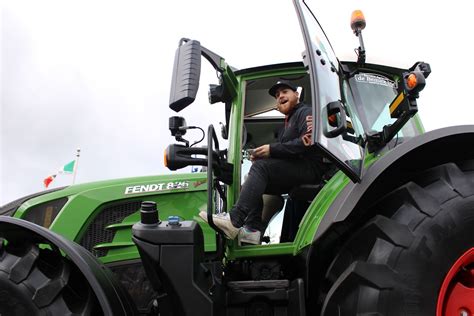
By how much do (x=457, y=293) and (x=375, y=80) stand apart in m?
1.66

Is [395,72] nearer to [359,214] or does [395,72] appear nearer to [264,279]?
[359,214]

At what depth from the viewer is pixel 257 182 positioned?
2.85 meters

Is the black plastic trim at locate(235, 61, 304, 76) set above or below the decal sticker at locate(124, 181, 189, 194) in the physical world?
above

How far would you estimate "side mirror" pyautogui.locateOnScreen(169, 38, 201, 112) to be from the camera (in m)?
2.32

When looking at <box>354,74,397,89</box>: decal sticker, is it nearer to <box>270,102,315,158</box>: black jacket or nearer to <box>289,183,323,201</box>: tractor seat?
<box>270,102,315,158</box>: black jacket

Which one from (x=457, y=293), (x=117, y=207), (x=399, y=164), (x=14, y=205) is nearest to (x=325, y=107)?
(x=399, y=164)

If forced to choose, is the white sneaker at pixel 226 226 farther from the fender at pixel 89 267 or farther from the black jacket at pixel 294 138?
the fender at pixel 89 267

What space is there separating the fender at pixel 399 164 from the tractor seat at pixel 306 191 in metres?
0.52

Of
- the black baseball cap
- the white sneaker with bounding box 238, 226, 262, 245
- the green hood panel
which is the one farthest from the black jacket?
the green hood panel

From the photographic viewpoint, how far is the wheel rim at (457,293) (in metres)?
1.99

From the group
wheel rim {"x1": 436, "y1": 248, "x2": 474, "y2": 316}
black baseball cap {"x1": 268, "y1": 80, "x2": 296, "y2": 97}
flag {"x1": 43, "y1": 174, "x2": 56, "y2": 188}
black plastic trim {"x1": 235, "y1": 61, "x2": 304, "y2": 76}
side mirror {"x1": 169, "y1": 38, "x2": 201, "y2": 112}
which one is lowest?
wheel rim {"x1": 436, "y1": 248, "x2": 474, "y2": 316}

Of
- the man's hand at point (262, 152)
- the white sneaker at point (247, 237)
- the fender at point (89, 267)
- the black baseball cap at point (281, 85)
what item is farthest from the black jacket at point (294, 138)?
the fender at point (89, 267)

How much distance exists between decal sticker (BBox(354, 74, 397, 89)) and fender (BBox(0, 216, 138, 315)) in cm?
215

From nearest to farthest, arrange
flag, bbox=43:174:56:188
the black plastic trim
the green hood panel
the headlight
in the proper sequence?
the black plastic trim → the green hood panel → the headlight → flag, bbox=43:174:56:188
